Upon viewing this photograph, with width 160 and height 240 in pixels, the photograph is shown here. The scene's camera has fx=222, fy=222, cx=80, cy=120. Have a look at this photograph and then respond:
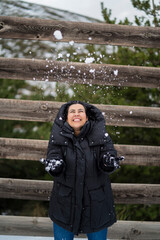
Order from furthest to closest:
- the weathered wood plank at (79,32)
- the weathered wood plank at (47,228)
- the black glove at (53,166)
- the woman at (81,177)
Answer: the weathered wood plank at (47,228) → the weathered wood plank at (79,32) → the woman at (81,177) → the black glove at (53,166)

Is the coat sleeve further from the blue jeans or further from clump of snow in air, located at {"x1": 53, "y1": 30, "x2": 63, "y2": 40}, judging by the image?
clump of snow in air, located at {"x1": 53, "y1": 30, "x2": 63, "y2": 40}

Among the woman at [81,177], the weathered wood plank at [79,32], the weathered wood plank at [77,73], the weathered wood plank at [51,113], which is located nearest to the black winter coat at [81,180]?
the woman at [81,177]

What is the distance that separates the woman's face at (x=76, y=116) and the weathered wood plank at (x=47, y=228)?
4.19 ft

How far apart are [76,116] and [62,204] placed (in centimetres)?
61

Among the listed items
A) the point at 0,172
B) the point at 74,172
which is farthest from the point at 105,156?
the point at 0,172

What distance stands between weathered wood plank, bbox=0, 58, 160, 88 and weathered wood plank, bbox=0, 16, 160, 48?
9.3 inches

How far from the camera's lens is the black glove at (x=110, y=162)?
137cm

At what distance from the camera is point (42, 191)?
7.30 ft

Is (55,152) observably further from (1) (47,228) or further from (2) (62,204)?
(1) (47,228)

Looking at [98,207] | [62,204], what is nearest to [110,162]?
[98,207]

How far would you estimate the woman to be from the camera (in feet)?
4.83

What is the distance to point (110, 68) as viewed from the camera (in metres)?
2.18

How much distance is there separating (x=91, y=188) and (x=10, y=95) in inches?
76.6

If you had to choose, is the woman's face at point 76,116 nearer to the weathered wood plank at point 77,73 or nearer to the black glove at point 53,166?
the black glove at point 53,166
